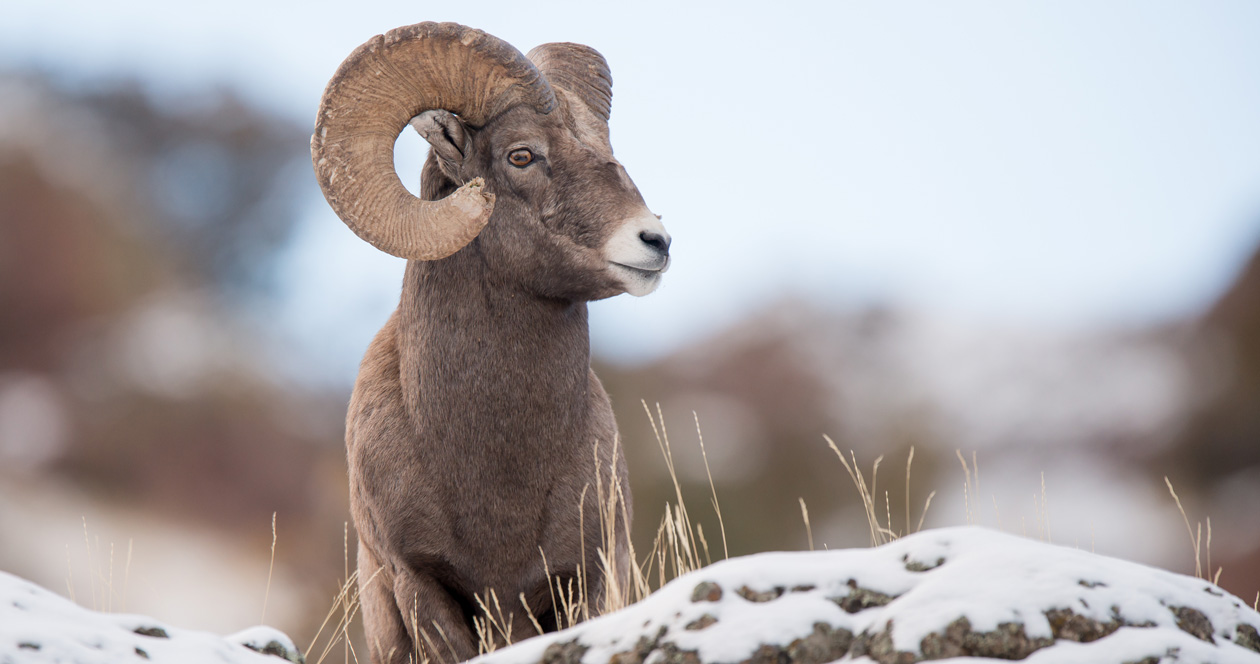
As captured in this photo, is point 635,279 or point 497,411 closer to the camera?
point 635,279

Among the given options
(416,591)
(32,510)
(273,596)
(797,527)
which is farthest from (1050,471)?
(416,591)

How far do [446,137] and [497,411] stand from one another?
4.40ft

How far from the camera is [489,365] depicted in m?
4.98

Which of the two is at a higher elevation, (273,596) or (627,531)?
(627,531)

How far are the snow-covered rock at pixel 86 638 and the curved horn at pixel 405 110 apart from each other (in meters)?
2.09

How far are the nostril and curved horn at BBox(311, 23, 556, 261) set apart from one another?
2.31 feet

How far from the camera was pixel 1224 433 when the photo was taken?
1117 inches

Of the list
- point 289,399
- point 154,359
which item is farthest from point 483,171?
point 154,359

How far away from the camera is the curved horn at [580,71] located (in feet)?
19.2

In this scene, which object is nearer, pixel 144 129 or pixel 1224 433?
pixel 1224 433

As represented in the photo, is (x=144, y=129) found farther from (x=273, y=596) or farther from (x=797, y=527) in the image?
(x=797, y=527)

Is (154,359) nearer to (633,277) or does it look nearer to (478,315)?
(478,315)

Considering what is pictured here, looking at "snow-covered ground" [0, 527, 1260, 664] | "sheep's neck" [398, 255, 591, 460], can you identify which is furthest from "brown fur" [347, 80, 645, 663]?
"snow-covered ground" [0, 527, 1260, 664]

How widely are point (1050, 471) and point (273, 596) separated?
1893 centimetres
